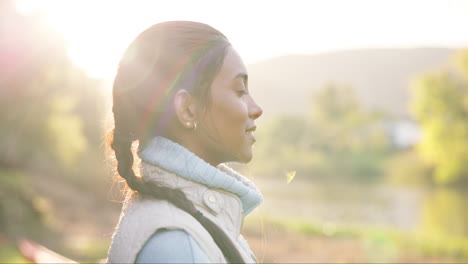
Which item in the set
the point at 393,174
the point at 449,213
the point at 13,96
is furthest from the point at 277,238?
the point at 393,174

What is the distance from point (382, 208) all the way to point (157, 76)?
21672 millimetres

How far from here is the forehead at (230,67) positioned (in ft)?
4.49

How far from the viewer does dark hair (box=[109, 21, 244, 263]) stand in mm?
1326

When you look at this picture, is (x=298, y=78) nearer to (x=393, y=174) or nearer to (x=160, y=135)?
(x=393, y=174)

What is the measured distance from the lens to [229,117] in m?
1.37

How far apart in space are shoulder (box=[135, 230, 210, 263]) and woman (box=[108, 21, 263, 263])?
9 cm

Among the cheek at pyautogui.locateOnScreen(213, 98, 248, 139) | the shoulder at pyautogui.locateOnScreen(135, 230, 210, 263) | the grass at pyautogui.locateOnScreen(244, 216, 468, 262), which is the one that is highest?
the cheek at pyautogui.locateOnScreen(213, 98, 248, 139)

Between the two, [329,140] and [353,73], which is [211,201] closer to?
[329,140]

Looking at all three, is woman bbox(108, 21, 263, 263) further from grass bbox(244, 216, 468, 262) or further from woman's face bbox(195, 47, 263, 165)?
grass bbox(244, 216, 468, 262)

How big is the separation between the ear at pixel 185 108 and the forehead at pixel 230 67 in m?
0.10

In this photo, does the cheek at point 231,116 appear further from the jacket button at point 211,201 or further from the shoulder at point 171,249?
the shoulder at point 171,249

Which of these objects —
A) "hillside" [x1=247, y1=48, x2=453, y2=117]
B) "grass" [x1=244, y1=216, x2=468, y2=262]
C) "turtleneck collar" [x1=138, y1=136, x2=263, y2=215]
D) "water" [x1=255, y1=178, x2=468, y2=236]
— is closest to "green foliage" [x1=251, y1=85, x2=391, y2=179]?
"water" [x1=255, y1=178, x2=468, y2=236]

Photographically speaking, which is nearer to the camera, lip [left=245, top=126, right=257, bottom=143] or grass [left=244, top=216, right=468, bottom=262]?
lip [left=245, top=126, right=257, bottom=143]

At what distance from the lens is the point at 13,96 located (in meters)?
11.2
